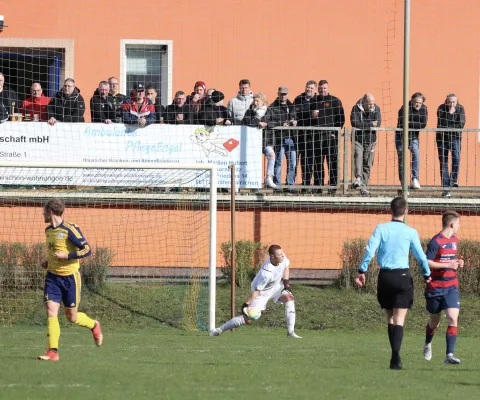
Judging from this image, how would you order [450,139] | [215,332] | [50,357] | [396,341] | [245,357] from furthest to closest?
[450,139] < [215,332] < [245,357] < [50,357] < [396,341]

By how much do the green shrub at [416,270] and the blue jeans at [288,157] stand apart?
1787mm

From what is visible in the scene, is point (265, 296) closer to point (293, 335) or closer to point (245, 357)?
point (293, 335)

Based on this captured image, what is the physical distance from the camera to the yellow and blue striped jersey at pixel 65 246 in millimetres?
11984

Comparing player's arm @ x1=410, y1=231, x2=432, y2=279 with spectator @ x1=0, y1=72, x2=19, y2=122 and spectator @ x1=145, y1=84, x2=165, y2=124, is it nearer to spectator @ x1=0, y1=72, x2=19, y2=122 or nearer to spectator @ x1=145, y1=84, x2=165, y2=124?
spectator @ x1=145, y1=84, x2=165, y2=124

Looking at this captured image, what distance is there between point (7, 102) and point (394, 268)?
10593 millimetres

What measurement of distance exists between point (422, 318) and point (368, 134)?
3815mm

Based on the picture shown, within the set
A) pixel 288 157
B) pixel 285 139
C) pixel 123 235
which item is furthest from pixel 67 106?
pixel 288 157

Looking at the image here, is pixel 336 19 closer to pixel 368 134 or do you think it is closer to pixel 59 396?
pixel 368 134

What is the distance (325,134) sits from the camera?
20047 mm

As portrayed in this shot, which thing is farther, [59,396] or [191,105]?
[191,105]

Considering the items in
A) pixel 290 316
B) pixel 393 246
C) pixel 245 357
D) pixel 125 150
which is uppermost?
pixel 125 150

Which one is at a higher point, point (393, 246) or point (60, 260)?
point (393, 246)

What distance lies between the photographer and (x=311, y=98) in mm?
20234

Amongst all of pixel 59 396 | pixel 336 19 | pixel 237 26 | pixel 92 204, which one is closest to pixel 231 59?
pixel 237 26
